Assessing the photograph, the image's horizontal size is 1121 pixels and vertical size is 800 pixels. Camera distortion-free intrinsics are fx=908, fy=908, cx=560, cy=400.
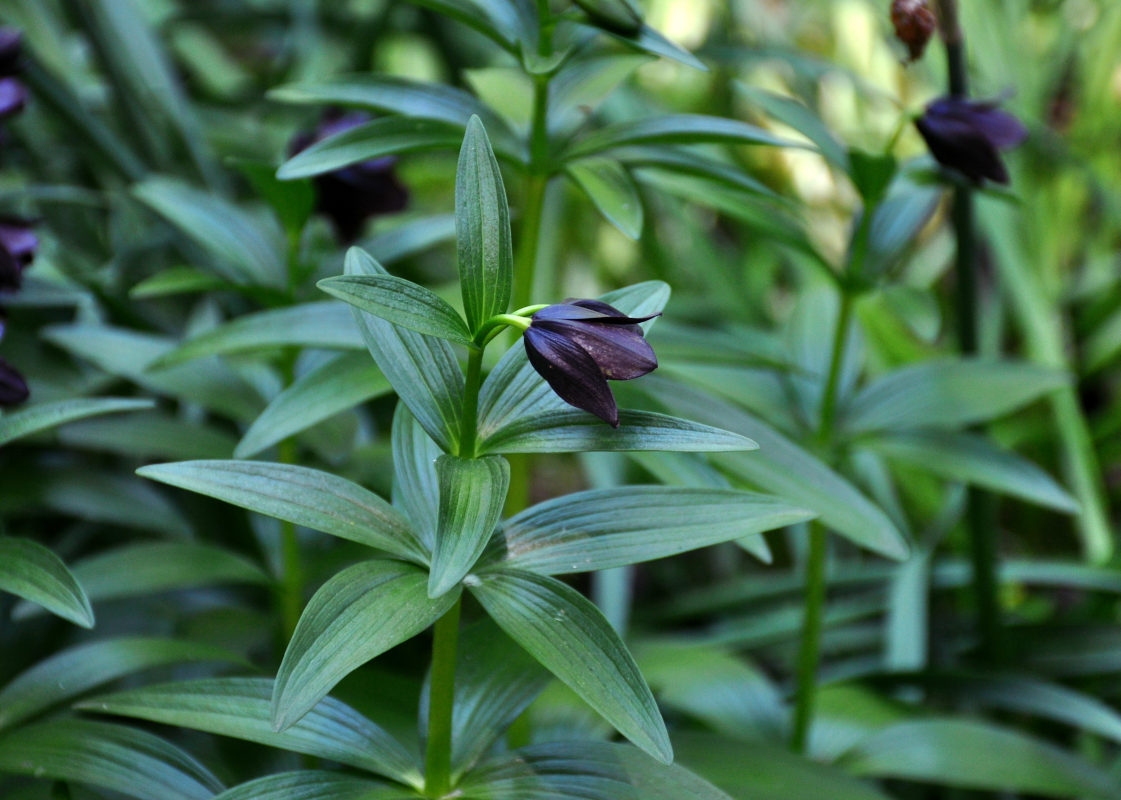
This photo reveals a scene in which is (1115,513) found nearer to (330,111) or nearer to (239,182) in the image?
(330,111)

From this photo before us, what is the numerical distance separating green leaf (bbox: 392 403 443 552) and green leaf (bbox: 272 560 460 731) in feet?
0.12

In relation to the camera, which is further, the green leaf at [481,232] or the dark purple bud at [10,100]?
the dark purple bud at [10,100]

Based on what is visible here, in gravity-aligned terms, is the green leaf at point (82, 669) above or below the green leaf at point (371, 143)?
below

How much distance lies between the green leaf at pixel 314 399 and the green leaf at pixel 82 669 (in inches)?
5.3

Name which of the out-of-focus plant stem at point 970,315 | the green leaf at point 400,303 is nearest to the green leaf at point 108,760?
the green leaf at point 400,303

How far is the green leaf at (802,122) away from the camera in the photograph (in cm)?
58

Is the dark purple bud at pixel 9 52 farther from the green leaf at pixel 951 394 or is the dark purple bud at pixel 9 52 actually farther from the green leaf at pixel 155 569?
the green leaf at pixel 951 394

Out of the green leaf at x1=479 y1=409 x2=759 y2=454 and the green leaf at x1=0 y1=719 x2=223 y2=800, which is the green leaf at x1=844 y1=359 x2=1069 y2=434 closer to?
the green leaf at x1=479 y1=409 x2=759 y2=454

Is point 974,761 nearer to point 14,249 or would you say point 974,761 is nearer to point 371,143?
point 371,143

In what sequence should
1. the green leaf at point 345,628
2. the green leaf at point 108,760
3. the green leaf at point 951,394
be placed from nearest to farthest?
the green leaf at point 345,628, the green leaf at point 108,760, the green leaf at point 951,394

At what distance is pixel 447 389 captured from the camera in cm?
38

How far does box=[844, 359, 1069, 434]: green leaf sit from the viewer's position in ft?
2.05

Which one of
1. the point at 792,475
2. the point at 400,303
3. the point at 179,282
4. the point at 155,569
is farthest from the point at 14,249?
the point at 792,475

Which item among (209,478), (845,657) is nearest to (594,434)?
(209,478)
